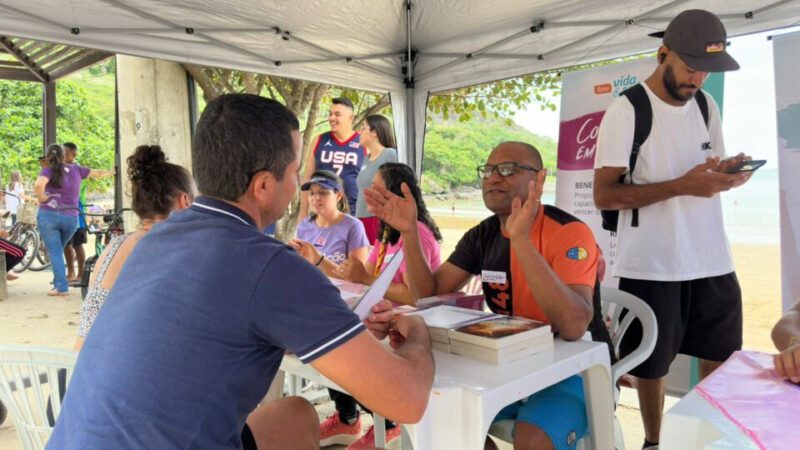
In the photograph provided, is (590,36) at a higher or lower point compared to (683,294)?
higher

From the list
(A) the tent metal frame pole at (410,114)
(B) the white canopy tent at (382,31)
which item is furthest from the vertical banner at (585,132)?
(A) the tent metal frame pole at (410,114)

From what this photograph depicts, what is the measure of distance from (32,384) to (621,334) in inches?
86.2

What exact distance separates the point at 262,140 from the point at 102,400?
1.94 ft

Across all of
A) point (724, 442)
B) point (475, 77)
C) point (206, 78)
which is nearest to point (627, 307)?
point (724, 442)

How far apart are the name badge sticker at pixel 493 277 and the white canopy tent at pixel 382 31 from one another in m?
2.46

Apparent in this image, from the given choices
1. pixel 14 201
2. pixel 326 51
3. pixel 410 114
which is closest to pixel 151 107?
pixel 326 51

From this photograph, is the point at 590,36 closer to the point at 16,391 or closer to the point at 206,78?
the point at 16,391

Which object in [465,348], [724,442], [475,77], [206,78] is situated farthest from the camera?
[206,78]

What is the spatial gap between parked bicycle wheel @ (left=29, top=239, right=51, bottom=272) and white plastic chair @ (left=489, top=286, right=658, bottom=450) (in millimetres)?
9777

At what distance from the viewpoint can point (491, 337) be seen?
1.44 metres

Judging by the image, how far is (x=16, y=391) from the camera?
173 centimetres

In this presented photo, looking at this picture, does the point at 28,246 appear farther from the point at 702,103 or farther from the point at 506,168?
the point at 702,103

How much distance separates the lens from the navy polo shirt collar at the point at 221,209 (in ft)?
3.81

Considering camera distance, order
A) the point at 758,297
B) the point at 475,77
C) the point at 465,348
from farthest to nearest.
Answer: the point at 758,297 < the point at 475,77 < the point at 465,348
